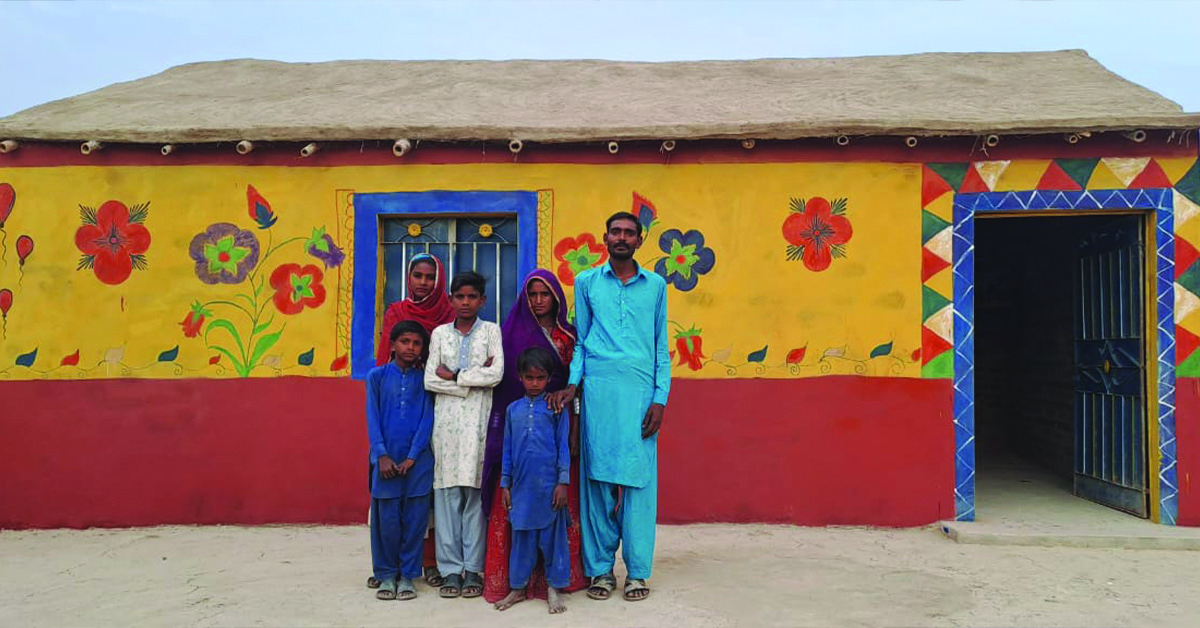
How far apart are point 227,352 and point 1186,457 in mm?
5655

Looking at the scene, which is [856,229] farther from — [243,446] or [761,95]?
[243,446]

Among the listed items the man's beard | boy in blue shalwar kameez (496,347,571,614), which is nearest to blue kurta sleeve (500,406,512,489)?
boy in blue shalwar kameez (496,347,571,614)

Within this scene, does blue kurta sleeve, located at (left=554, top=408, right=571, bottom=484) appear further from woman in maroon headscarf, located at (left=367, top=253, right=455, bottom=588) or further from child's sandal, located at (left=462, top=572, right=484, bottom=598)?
woman in maroon headscarf, located at (left=367, top=253, right=455, bottom=588)

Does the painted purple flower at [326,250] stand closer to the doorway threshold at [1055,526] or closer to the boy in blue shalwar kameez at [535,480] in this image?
the boy in blue shalwar kameez at [535,480]

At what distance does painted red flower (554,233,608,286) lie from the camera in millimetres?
5238

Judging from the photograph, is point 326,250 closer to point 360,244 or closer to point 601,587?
point 360,244

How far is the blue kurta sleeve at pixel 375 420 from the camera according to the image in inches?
145

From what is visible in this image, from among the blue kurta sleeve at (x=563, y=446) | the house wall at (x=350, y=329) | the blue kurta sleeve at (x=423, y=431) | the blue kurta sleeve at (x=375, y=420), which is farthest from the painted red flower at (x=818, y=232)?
the blue kurta sleeve at (x=375, y=420)

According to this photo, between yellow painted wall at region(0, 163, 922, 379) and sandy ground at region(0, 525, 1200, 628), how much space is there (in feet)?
3.31

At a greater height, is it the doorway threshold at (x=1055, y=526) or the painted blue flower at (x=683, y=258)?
the painted blue flower at (x=683, y=258)

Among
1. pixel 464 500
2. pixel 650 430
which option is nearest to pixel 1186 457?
pixel 650 430

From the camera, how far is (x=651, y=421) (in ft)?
12.1

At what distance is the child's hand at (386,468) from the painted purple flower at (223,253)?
7.35 feet

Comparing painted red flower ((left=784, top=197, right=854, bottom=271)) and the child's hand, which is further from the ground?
painted red flower ((left=784, top=197, right=854, bottom=271))
